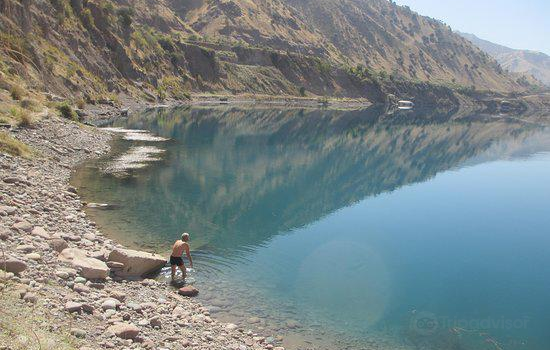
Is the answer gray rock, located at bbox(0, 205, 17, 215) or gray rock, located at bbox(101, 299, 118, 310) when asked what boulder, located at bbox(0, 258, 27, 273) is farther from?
gray rock, located at bbox(0, 205, 17, 215)

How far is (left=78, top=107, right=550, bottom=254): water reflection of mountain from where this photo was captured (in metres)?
33.0

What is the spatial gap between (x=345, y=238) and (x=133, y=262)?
16616 mm

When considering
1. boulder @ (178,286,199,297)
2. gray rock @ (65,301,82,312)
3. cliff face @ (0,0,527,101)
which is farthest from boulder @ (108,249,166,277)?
cliff face @ (0,0,527,101)

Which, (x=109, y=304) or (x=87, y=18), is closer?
(x=109, y=304)

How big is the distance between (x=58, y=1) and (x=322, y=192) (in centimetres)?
6839

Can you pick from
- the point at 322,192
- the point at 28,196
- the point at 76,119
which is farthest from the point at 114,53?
the point at 28,196

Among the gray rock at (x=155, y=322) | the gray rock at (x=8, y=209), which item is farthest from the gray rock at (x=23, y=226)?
the gray rock at (x=155, y=322)

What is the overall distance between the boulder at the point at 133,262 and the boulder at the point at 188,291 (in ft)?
6.00

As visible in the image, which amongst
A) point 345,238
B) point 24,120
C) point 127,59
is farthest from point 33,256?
point 127,59

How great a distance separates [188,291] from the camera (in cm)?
1973

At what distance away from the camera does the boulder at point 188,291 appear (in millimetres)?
19630

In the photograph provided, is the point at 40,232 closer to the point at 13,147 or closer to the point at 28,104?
the point at 13,147

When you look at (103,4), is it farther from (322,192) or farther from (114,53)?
(322,192)

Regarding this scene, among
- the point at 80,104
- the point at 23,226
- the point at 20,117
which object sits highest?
the point at 20,117
